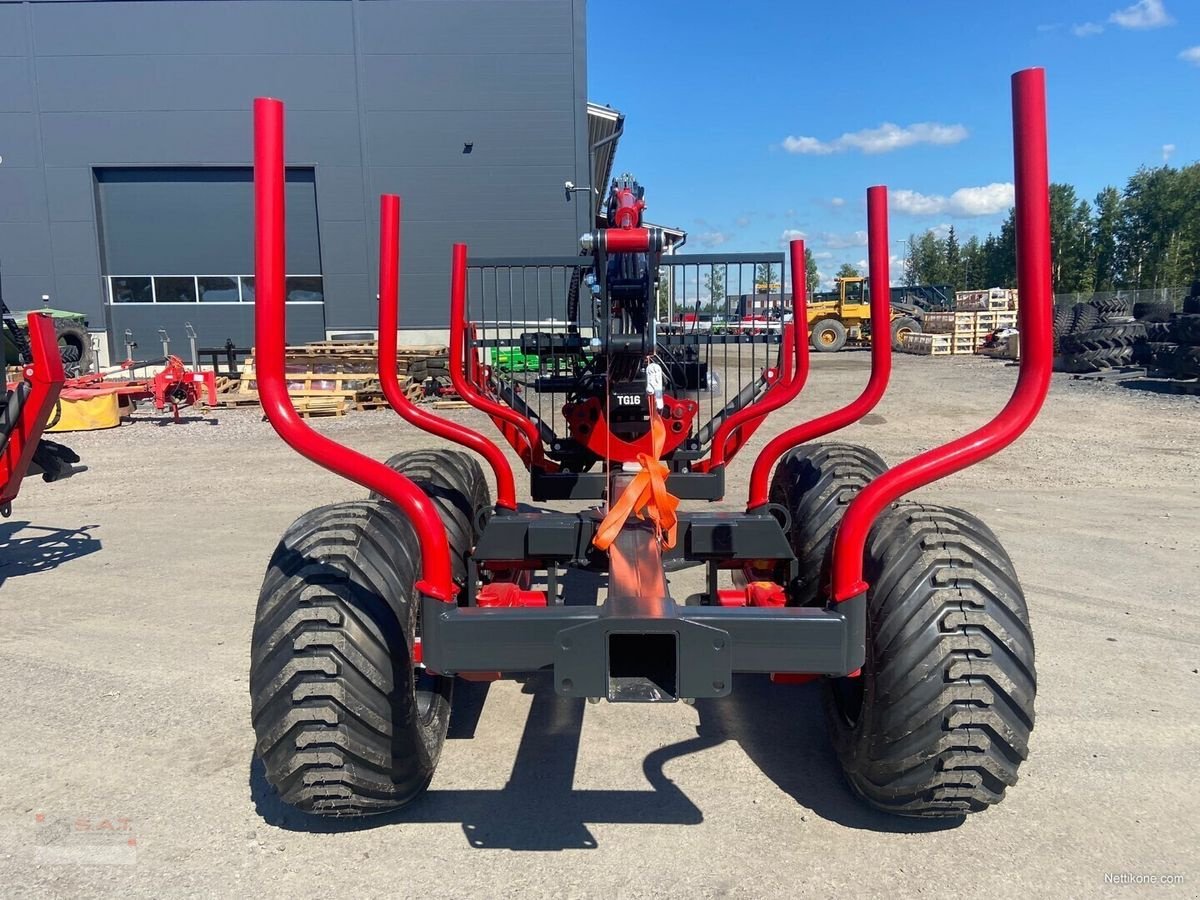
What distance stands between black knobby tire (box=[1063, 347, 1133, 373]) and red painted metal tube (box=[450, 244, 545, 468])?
17.9 m

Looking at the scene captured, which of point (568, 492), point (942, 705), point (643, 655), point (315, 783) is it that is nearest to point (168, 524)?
point (568, 492)

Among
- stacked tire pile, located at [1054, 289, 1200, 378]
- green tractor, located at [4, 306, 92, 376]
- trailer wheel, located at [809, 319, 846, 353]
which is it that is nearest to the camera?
stacked tire pile, located at [1054, 289, 1200, 378]

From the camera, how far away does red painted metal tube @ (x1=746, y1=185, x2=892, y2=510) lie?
382 centimetres

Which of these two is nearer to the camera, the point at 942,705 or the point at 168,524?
the point at 942,705

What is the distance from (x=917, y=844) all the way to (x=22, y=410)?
5618mm

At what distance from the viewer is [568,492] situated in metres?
4.81

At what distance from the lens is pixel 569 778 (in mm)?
3230

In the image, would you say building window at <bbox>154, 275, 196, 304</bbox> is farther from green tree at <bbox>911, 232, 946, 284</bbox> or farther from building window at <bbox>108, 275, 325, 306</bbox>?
green tree at <bbox>911, 232, 946, 284</bbox>

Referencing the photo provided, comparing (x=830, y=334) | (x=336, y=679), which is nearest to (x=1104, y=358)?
(x=830, y=334)

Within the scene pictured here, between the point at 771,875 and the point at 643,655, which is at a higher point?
the point at 643,655

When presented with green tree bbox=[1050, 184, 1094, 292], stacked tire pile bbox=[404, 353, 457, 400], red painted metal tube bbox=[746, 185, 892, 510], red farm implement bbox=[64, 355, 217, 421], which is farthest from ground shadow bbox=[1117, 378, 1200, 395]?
green tree bbox=[1050, 184, 1094, 292]

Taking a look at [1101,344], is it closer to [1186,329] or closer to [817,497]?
[1186,329]

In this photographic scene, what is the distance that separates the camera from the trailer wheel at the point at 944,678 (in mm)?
2535

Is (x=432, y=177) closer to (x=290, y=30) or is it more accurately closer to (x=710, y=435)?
(x=290, y=30)
